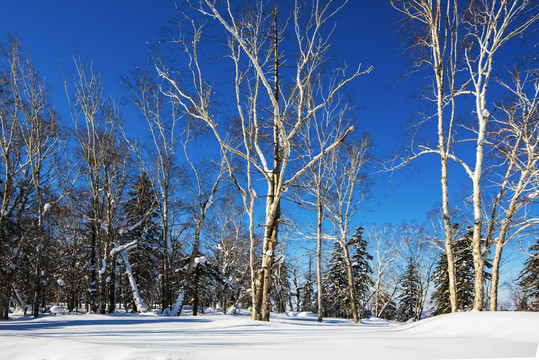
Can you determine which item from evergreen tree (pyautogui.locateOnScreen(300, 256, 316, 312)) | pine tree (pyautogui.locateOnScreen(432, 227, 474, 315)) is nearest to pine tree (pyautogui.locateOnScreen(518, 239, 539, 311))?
pine tree (pyautogui.locateOnScreen(432, 227, 474, 315))

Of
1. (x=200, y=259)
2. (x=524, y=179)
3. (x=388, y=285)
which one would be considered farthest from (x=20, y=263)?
(x=388, y=285)

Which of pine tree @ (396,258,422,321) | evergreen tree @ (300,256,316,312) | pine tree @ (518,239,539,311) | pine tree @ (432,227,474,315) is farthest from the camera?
evergreen tree @ (300,256,316,312)

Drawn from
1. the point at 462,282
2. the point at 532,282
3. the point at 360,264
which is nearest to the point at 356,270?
the point at 360,264

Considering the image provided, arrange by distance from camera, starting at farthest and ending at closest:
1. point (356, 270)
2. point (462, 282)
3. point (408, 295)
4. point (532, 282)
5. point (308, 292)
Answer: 1. point (308, 292)
2. point (408, 295)
3. point (356, 270)
4. point (462, 282)
5. point (532, 282)

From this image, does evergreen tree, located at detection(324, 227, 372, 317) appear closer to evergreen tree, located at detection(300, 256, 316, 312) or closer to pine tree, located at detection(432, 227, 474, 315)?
pine tree, located at detection(432, 227, 474, 315)

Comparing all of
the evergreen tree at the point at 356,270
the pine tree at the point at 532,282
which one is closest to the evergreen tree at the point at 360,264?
the evergreen tree at the point at 356,270

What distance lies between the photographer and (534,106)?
9.82m

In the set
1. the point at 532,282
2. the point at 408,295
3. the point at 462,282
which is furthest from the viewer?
the point at 408,295

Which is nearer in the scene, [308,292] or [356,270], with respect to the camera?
[356,270]

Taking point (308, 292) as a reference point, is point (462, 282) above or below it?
above

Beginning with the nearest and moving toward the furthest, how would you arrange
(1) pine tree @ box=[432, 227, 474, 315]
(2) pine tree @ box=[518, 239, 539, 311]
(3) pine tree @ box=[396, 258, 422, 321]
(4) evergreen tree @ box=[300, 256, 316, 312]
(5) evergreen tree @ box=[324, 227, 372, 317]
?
(2) pine tree @ box=[518, 239, 539, 311] < (1) pine tree @ box=[432, 227, 474, 315] < (5) evergreen tree @ box=[324, 227, 372, 317] < (3) pine tree @ box=[396, 258, 422, 321] < (4) evergreen tree @ box=[300, 256, 316, 312]

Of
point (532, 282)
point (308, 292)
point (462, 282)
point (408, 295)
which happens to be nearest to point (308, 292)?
point (308, 292)

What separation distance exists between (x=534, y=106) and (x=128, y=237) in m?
25.3

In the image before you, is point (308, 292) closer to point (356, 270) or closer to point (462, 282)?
point (356, 270)
